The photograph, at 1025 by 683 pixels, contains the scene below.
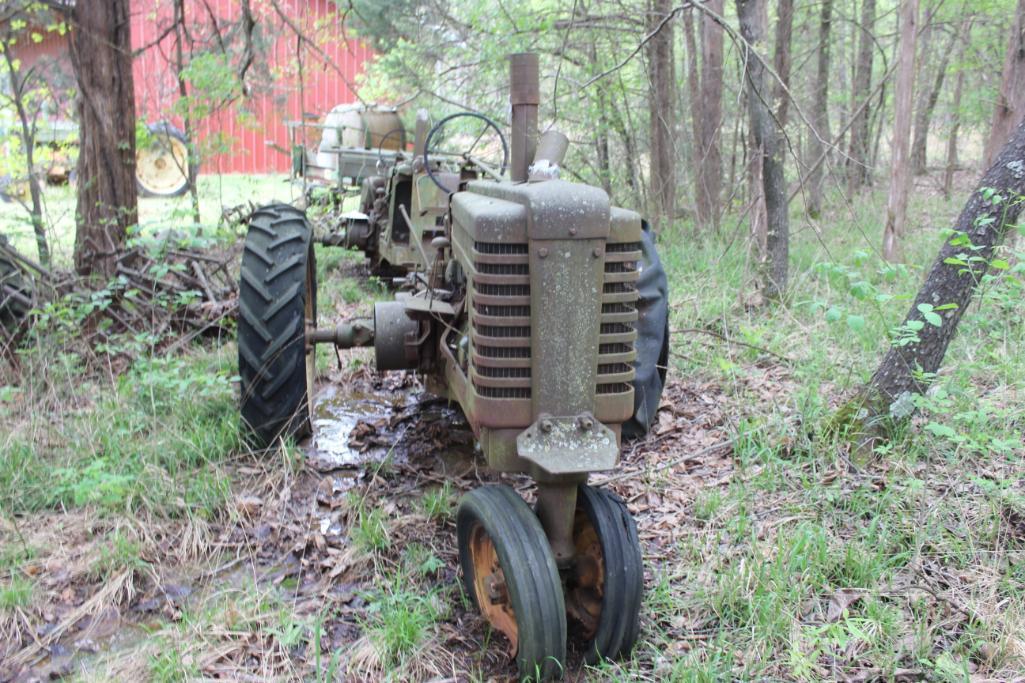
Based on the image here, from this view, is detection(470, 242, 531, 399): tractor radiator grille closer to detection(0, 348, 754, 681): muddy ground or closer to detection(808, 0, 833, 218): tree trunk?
detection(0, 348, 754, 681): muddy ground

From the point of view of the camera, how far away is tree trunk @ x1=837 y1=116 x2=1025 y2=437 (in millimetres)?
3320

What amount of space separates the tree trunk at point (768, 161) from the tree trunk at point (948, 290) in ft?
6.12

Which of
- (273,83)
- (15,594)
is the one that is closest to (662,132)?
(273,83)

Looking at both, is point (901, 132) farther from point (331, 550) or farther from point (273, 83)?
point (273, 83)

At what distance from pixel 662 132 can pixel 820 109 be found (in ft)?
11.2

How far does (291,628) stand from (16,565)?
3.80ft

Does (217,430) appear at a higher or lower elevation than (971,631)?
higher

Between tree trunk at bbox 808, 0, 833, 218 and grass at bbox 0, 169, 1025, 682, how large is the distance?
451 cm

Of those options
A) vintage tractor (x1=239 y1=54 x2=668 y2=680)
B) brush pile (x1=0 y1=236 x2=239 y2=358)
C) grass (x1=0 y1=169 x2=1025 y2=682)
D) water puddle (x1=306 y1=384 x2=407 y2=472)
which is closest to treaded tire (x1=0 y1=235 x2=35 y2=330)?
brush pile (x1=0 y1=236 x2=239 y2=358)

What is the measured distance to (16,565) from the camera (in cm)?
300

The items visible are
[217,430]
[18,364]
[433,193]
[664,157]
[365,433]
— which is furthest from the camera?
[664,157]

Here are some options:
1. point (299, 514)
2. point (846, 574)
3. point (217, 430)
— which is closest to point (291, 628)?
point (299, 514)

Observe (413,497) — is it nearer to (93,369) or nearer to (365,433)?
(365,433)

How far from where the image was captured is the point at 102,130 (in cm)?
564
